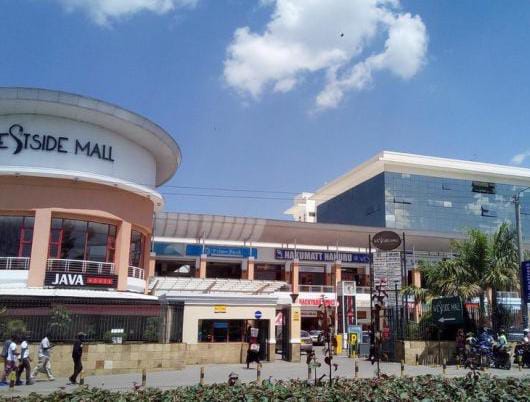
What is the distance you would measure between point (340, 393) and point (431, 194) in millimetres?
72826

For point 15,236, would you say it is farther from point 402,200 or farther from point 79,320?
point 402,200

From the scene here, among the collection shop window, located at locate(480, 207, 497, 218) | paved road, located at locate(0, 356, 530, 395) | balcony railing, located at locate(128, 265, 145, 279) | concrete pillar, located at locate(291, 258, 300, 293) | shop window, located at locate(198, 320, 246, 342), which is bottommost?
paved road, located at locate(0, 356, 530, 395)

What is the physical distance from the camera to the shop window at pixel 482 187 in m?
80.7

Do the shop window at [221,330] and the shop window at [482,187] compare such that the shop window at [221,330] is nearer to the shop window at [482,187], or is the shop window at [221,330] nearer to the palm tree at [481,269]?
the palm tree at [481,269]

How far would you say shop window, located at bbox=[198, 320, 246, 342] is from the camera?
→ 2623cm

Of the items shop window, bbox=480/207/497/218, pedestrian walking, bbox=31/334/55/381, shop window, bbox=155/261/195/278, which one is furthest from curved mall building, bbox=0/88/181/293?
shop window, bbox=480/207/497/218

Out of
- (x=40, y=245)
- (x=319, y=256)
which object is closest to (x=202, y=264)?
(x=319, y=256)

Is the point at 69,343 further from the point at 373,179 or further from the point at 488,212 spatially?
the point at 488,212

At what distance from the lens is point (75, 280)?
27.4 metres

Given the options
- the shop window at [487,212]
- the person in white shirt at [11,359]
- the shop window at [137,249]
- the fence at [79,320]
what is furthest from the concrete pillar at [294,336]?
the shop window at [487,212]

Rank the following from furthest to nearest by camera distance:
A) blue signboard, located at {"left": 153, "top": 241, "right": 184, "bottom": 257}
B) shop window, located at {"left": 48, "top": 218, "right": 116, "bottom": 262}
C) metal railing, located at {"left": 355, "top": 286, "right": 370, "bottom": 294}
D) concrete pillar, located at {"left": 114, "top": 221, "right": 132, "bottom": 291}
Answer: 1. metal railing, located at {"left": 355, "top": 286, "right": 370, "bottom": 294}
2. blue signboard, located at {"left": 153, "top": 241, "right": 184, "bottom": 257}
3. concrete pillar, located at {"left": 114, "top": 221, "right": 132, "bottom": 291}
4. shop window, located at {"left": 48, "top": 218, "right": 116, "bottom": 262}

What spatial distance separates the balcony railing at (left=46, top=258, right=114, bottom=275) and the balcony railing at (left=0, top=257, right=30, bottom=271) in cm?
107

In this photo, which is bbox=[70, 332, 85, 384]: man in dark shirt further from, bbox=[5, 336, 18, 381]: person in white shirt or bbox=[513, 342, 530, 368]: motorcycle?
bbox=[513, 342, 530, 368]: motorcycle

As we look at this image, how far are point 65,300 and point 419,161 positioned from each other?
65.3 m
